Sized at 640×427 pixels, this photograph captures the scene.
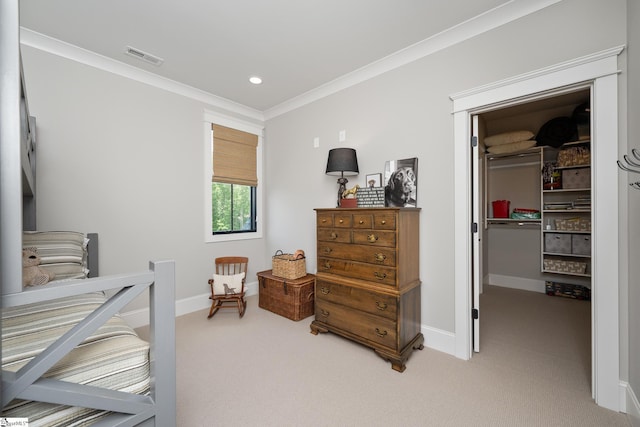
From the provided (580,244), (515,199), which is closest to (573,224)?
(580,244)

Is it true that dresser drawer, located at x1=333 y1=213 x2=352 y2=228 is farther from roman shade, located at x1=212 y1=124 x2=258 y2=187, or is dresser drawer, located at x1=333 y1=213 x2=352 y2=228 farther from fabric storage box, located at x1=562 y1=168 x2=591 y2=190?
fabric storage box, located at x1=562 y1=168 x2=591 y2=190

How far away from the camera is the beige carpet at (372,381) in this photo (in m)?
1.63

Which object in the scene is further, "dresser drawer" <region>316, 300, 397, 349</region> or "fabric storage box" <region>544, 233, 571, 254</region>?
"fabric storage box" <region>544, 233, 571, 254</region>

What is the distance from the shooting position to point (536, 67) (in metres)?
1.95

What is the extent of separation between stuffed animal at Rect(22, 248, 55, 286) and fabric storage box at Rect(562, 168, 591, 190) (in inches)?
219

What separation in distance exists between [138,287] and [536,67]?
2756mm

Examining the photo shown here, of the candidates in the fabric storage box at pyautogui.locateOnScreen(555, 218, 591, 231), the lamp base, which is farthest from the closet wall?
the lamp base

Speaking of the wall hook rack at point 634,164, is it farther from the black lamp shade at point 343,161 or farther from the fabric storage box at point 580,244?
the fabric storage box at point 580,244

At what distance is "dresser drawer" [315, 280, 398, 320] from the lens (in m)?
2.20

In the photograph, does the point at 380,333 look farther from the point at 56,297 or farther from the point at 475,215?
the point at 56,297

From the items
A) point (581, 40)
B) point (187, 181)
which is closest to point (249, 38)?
point (187, 181)

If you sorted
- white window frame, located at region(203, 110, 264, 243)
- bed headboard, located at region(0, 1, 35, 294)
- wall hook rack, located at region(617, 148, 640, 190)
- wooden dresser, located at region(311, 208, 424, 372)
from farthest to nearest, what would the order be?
white window frame, located at region(203, 110, 264, 243)
wooden dresser, located at region(311, 208, 424, 372)
wall hook rack, located at region(617, 148, 640, 190)
bed headboard, located at region(0, 1, 35, 294)

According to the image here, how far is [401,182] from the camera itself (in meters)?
2.61

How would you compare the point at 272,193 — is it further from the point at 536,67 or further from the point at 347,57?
the point at 536,67
